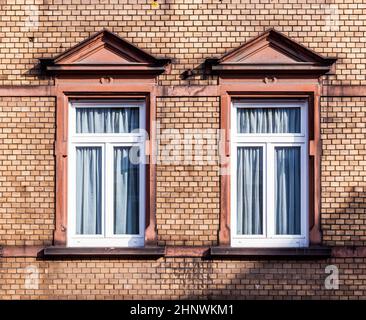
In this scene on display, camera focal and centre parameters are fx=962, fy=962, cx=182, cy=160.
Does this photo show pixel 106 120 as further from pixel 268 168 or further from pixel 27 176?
pixel 268 168

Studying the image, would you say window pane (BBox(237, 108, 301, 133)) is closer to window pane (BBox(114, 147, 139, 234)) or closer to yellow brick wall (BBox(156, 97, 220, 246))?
yellow brick wall (BBox(156, 97, 220, 246))

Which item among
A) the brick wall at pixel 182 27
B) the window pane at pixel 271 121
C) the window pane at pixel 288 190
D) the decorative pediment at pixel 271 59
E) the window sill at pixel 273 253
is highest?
the brick wall at pixel 182 27

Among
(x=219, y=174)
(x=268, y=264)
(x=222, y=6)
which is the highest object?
(x=222, y=6)

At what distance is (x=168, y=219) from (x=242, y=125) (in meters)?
1.39

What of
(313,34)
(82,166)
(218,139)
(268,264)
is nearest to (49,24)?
(82,166)

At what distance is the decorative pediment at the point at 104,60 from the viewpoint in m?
11.0

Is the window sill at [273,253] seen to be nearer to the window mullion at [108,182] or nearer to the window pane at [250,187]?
the window pane at [250,187]

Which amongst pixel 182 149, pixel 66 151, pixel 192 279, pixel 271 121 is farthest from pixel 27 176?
Result: pixel 271 121

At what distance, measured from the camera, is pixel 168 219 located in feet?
35.9

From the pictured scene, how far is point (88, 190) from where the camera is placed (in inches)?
440

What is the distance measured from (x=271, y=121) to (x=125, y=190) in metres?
1.87

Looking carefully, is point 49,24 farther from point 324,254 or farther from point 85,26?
point 324,254

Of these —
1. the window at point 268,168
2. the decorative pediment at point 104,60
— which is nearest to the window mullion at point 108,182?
the decorative pediment at point 104,60

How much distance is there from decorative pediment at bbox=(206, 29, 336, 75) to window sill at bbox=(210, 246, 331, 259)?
2.01 m
